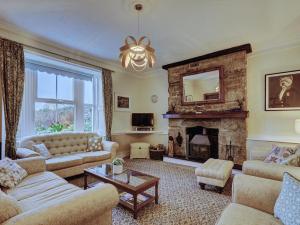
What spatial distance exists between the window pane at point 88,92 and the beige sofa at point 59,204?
279cm

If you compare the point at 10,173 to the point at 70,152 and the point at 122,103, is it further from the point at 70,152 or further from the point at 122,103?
the point at 122,103

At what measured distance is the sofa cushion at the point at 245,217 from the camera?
1273 mm

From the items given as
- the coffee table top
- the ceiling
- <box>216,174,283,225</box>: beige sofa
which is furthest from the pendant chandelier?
<box>216,174,283,225</box>: beige sofa

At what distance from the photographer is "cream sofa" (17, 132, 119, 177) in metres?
3.15

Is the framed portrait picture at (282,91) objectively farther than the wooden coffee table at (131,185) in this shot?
Yes

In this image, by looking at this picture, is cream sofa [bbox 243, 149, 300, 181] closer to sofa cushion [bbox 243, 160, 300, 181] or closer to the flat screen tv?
sofa cushion [bbox 243, 160, 300, 181]

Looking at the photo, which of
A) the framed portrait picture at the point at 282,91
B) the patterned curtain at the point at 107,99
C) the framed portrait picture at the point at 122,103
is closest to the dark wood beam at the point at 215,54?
the framed portrait picture at the point at 282,91

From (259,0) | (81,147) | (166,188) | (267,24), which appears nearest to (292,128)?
(267,24)

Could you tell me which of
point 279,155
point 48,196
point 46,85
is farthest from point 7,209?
point 279,155

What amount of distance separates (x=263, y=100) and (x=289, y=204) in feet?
10.2

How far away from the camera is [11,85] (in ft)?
9.91

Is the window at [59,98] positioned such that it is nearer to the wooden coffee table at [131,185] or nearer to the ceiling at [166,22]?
the ceiling at [166,22]

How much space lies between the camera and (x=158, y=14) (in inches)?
101

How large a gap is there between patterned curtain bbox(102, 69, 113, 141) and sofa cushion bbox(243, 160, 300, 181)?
133 inches
